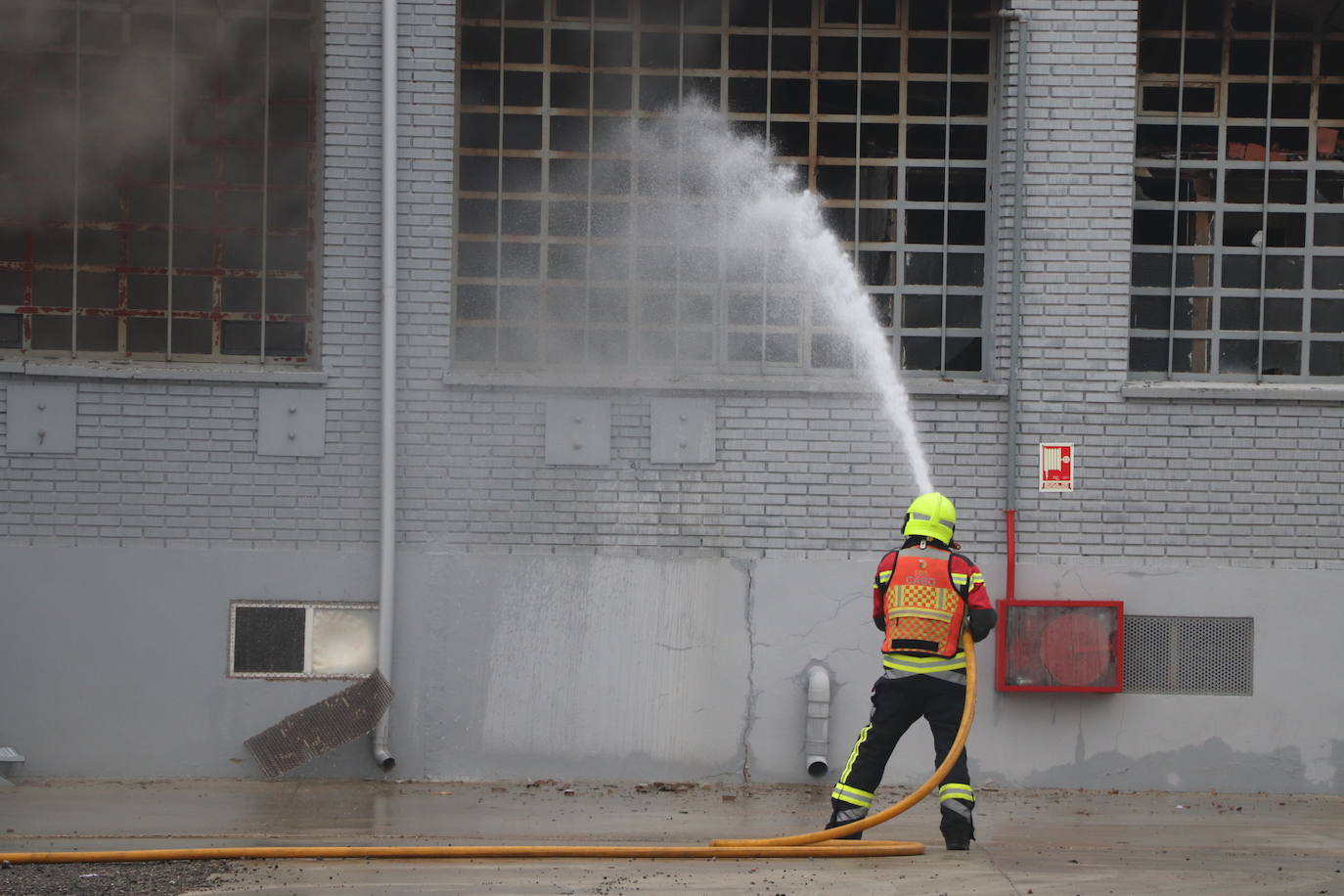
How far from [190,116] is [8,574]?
113 inches

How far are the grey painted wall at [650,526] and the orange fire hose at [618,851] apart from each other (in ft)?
6.28

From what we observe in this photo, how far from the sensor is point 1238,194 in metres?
9.26

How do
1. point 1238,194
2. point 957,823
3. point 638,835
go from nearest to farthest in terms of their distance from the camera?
1. point 957,823
2. point 638,835
3. point 1238,194

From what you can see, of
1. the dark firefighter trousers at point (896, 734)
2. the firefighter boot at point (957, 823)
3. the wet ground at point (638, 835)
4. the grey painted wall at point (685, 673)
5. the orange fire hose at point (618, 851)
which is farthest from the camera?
the grey painted wall at point (685, 673)

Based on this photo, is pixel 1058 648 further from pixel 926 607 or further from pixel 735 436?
pixel 735 436

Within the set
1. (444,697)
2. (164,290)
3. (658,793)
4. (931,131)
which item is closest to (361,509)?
(444,697)

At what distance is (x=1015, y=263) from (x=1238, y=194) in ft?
5.17

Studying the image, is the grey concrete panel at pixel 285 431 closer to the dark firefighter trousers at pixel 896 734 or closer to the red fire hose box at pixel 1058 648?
the dark firefighter trousers at pixel 896 734

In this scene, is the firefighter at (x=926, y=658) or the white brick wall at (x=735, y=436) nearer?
the firefighter at (x=926, y=658)

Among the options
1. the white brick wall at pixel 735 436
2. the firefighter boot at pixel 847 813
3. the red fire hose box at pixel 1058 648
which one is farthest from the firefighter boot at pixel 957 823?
the white brick wall at pixel 735 436

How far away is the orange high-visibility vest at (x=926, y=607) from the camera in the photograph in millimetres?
7066

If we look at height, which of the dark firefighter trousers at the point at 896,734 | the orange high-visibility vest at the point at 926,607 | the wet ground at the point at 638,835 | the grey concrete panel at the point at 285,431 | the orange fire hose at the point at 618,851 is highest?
the grey concrete panel at the point at 285,431

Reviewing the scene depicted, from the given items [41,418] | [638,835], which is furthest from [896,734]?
[41,418]

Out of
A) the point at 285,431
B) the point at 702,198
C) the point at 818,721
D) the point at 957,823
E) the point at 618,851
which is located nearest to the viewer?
the point at 618,851
